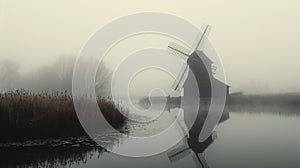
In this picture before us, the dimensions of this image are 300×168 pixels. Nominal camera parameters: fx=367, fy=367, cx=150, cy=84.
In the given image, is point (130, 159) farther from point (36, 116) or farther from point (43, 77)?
point (43, 77)

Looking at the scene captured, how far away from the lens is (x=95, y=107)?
1772 cm

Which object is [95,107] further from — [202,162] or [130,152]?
[202,162]

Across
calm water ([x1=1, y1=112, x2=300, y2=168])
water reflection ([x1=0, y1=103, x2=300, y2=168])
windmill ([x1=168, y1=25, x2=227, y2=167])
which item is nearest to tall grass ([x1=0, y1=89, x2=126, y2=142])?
water reflection ([x1=0, y1=103, x2=300, y2=168])

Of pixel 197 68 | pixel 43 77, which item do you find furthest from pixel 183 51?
pixel 43 77

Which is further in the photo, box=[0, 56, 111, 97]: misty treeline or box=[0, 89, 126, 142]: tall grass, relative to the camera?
box=[0, 56, 111, 97]: misty treeline

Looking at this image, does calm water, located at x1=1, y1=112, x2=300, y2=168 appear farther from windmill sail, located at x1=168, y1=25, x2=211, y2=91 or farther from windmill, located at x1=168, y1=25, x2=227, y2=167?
windmill sail, located at x1=168, y1=25, x2=211, y2=91

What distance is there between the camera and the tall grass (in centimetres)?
1285

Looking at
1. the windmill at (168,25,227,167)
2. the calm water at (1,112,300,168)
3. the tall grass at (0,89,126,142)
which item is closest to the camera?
the calm water at (1,112,300,168)

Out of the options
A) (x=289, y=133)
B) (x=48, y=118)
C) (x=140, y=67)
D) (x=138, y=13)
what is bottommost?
(x=289, y=133)

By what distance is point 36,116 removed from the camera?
45.6 feet

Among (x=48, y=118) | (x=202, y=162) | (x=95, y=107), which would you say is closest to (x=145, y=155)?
(x=202, y=162)

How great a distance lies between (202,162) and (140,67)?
41.6 ft

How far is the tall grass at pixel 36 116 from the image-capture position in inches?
506

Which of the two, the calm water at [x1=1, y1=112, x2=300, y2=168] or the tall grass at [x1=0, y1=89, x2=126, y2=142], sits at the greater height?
the tall grass at [x1=0, y1=89, x2=126, y2=142]
